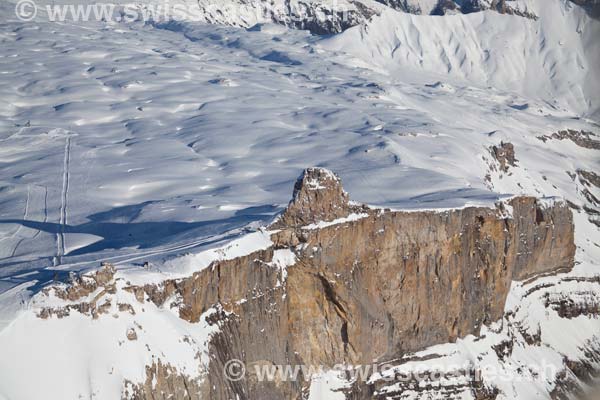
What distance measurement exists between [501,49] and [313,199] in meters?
134

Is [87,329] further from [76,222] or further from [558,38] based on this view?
[558,38]

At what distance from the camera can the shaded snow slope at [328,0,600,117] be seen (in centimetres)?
15125

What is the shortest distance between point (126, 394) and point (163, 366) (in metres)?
1.93

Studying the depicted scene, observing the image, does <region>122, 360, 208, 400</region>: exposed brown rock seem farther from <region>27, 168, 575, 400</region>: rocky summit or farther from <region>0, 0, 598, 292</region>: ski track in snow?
<region>0, 0, 598, 292</region>: ski track in snow

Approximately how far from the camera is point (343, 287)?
1593 inches

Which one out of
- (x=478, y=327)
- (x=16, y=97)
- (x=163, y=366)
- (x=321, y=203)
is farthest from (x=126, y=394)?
(x=16, y=97)
